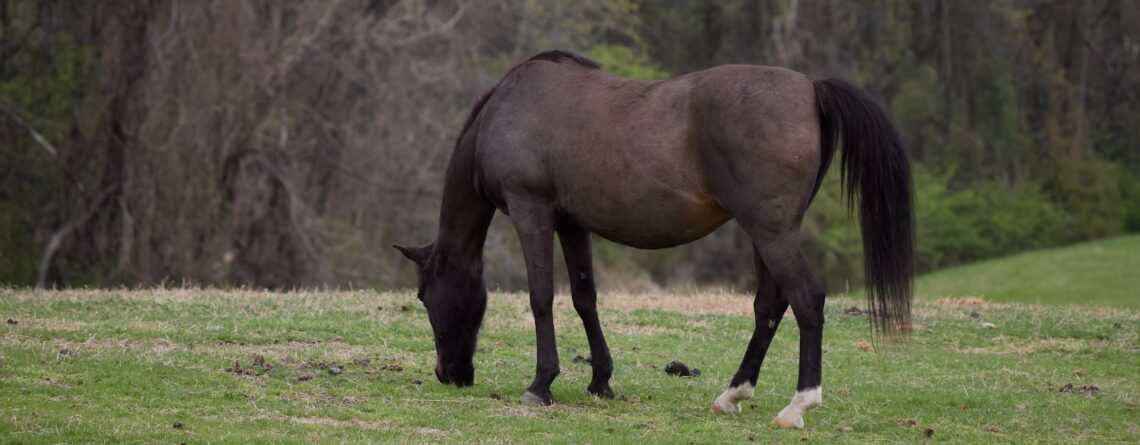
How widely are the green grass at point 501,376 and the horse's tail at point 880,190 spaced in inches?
30.5

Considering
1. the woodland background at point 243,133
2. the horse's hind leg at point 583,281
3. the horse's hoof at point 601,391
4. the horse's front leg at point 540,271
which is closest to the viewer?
the horse's front leg at point 540,271

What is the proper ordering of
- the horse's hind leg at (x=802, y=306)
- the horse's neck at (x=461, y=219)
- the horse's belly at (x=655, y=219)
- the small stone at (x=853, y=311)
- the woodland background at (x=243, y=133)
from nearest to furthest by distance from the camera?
1. the horse's hind leg at (x=802, y=306)
2. the horse's belly at (x=655, y=219)
3. the horse's neck at (x=461, y=219)
4. the small stone at (x=853, y=311)
5. the woodland background at (x=243, y=133)

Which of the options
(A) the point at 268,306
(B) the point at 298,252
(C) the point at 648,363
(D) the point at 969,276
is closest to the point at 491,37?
(B) the point at 298,252

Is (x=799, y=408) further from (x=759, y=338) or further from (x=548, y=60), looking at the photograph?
(x=548, y=60)

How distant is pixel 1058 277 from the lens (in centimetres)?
3328

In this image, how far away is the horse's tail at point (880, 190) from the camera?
7.23 m

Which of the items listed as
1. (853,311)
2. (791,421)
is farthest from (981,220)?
(791,421)

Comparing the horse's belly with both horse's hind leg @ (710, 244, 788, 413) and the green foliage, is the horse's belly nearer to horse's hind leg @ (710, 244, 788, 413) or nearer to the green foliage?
horse's hind leg @ (710, 244, 788, 413)

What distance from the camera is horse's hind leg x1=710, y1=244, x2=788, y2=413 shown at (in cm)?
764

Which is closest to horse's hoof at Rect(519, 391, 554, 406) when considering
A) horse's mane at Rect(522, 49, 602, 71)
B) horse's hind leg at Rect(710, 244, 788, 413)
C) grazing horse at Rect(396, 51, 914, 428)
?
grazing horse at Rect(396, 51, 914, 428)

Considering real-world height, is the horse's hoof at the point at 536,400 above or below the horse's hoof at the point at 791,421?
below

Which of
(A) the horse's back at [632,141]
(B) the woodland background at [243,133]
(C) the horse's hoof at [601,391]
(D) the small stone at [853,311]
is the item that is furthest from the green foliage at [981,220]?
(A) the horse's back at [632,141]

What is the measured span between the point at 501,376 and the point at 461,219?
1.15 meters

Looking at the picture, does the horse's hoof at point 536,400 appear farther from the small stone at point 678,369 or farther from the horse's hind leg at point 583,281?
the small stone at point 678,369
